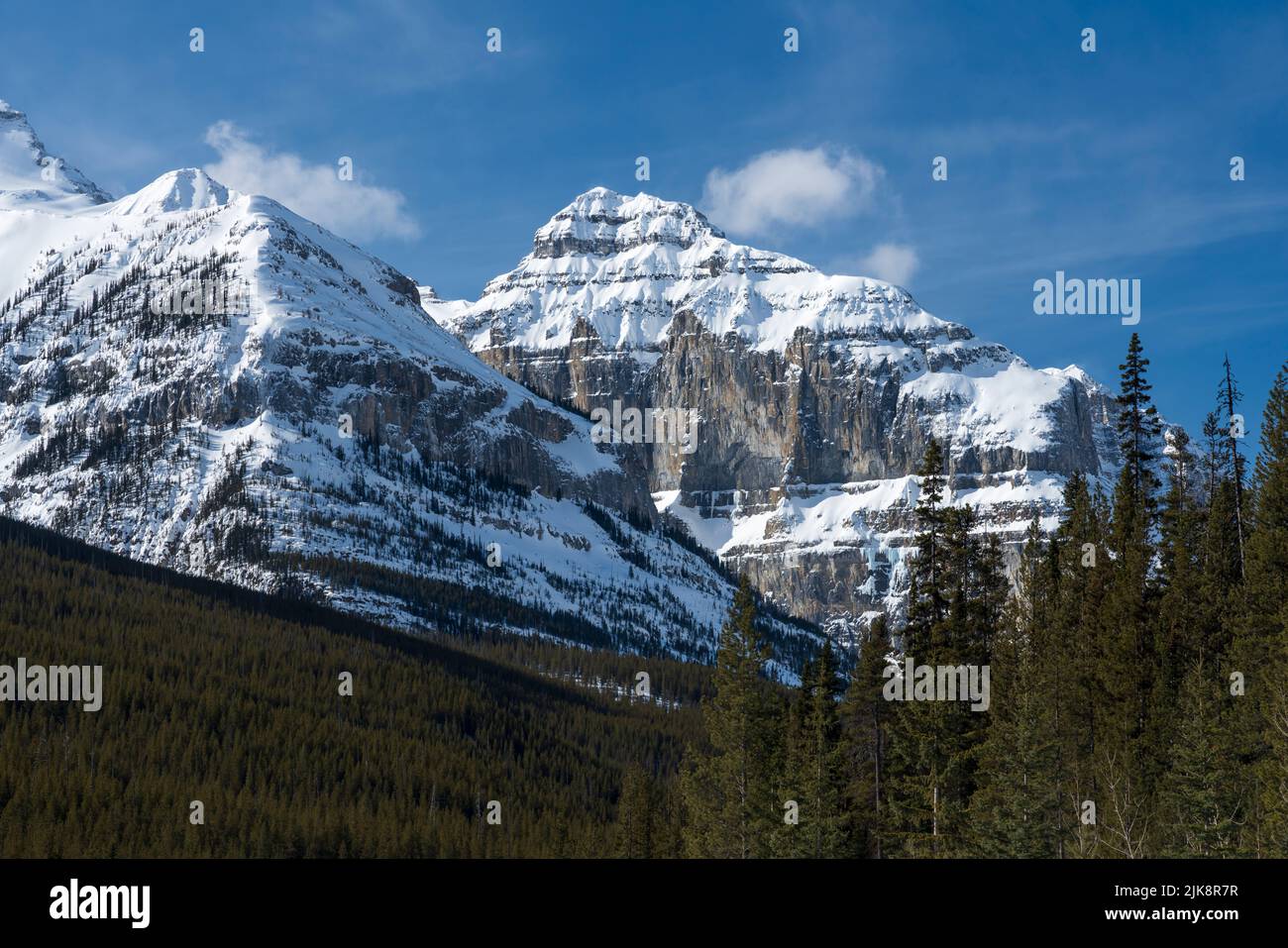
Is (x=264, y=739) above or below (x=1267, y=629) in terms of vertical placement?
below

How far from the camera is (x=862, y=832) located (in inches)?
2398

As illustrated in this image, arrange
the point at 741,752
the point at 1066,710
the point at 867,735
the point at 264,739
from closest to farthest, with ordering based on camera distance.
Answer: the point at 741,752 < the point at 867,735 < the point at 1066,710 < the point at 264,739

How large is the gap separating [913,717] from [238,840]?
82.7m

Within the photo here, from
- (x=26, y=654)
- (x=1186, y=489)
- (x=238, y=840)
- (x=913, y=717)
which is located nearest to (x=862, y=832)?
(x=913, y=717)

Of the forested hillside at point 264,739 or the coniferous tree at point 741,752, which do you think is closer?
the coniferous tree at point 741,752

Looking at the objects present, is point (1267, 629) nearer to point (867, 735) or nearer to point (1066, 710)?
point (1066, 710)

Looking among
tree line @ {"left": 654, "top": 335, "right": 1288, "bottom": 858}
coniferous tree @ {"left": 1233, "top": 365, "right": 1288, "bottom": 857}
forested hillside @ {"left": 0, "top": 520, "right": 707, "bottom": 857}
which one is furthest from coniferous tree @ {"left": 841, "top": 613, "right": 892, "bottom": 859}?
forested hillside @ {"left": 0, "top": 520, "right": 707, "bottom": 857}

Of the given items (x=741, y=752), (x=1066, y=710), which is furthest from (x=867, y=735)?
(x=1066, y=710)

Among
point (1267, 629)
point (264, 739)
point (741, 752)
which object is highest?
point (1267, 629)

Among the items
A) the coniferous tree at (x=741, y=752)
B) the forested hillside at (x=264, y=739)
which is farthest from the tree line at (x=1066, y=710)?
the forested hillside at (x=264, y=739)

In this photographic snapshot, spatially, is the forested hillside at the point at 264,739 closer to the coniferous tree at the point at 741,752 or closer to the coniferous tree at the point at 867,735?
the coniferous tree at the point at 867,735

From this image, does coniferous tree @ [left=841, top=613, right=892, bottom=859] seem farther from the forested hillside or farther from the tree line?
the forested hillside

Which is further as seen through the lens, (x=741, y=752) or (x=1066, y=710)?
(x=1066, y=710)
